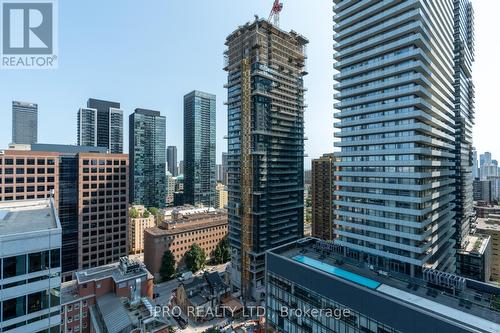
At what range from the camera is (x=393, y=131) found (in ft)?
178

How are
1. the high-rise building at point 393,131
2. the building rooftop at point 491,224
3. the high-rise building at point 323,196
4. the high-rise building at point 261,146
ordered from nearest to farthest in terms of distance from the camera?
the high-rise building at point 393,131 → the high-rise building at point 261,146 → the building rooftop at point 491,224 → the high-rise building at point 323,196

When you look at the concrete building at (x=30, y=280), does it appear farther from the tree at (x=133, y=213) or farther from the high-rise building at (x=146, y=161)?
the high-rise building at (x=146, y=161)

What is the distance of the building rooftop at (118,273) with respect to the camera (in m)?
58.3

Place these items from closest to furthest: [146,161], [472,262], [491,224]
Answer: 1. [472,262]
2. [491,224]
3. [146,161]

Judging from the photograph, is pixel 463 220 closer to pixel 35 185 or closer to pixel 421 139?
pixel 421 139

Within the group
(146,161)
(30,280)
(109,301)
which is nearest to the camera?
(30,280)

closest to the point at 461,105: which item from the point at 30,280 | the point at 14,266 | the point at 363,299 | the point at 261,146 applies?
the point at 261,146

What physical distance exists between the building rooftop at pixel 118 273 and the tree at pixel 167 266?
32032 mm

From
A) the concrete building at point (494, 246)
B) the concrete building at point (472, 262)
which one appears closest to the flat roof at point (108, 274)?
the concrete building at point (472, 262)

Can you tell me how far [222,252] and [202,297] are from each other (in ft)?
130

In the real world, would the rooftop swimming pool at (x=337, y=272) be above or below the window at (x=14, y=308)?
below

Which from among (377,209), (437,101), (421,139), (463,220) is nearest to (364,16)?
(437,101)

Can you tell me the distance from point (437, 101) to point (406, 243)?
36.0 m

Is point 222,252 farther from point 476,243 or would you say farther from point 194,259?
point 476,243
